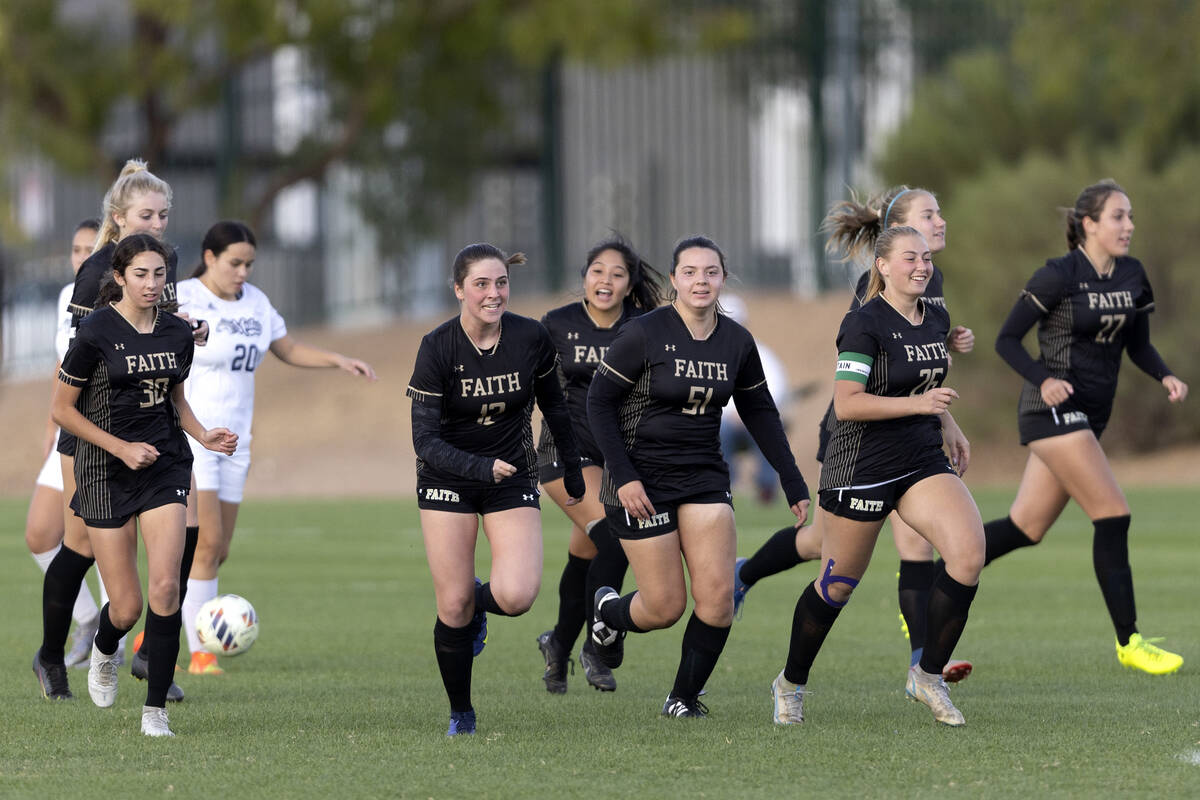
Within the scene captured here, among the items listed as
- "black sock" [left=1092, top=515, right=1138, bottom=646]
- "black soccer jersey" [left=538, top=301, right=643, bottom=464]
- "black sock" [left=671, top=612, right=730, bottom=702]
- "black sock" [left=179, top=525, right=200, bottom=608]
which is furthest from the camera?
"black sock" [left=1092, top=515, right=1138, bottom=646]

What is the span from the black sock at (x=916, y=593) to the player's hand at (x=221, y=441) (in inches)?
119

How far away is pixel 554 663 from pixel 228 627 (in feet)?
5.00

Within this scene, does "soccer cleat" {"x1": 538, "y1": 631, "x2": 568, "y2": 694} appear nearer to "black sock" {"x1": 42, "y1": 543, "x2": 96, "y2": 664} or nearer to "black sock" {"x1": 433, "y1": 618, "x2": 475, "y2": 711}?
"black sock" {"x1": 433, "y1": 618, "x2": 475, "y2": 711}

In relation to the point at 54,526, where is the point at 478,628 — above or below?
below

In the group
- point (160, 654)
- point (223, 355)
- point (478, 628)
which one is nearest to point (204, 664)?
point (223, 355)

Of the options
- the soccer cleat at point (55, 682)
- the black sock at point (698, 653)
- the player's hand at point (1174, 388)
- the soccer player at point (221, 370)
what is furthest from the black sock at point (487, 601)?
the player's hand at point (1174, 388)

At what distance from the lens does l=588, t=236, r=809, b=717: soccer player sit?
7395 mm

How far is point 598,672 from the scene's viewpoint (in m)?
8.59

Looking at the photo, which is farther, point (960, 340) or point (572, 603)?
point (572, 603)

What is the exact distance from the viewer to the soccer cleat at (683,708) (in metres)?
7.64

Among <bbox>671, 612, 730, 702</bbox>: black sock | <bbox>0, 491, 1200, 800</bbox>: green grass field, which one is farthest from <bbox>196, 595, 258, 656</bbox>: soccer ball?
<bbox>671, 612, 730, 702</bbox>: black sock

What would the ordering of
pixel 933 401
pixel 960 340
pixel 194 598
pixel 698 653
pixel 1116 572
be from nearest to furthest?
pixel 933 401 < pixel 698 653 < pixel 960 340 < pixel 1116 572 < pixel 194 598

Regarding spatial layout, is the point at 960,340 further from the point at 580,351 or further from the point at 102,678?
the point at 102,678

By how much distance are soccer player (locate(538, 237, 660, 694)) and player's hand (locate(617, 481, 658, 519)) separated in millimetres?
1252
